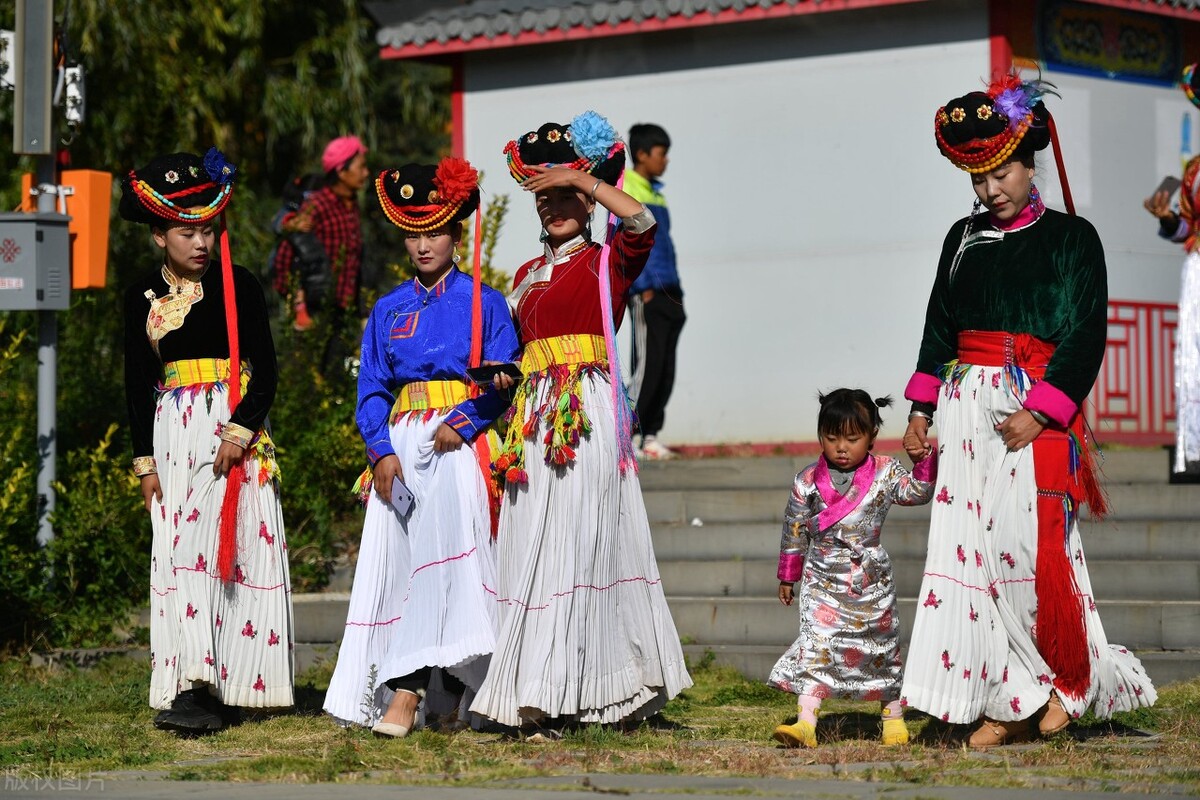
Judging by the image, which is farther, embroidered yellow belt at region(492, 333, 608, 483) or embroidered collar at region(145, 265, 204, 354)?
embroidered collar at region(145, 265, 204, 354)

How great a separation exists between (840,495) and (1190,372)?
3.63 meters

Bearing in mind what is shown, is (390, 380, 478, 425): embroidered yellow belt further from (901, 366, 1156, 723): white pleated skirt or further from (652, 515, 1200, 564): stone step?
(652, 515, 1200, 564): stone step

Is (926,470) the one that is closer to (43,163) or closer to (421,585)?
(421,585)

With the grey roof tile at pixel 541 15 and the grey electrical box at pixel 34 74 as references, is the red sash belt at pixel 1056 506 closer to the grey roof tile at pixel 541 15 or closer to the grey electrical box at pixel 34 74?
the grey electrical box at pixel 34 74

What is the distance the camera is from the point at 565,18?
13.5m

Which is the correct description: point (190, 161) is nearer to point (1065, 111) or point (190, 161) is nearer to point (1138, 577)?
point (1138, 577)

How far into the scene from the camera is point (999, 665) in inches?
248

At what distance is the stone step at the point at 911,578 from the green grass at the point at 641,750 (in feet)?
3.58

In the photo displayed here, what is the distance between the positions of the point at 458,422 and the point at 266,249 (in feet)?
36.3

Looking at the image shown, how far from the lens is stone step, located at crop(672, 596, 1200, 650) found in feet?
26.7

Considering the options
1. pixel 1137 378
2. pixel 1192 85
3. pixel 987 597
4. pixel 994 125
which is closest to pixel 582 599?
pixel 987 597

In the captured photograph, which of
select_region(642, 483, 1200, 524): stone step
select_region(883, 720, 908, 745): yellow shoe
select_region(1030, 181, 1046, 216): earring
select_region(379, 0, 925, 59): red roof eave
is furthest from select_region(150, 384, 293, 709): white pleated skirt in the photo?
select_region(379, 0, 925, 59): red roof eave

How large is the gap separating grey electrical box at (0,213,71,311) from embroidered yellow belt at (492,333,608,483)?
3.67m

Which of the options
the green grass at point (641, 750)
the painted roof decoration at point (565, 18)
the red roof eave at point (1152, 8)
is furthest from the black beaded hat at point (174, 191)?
the red roof eave at point (1152, 8)
